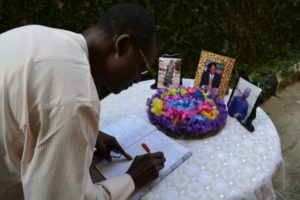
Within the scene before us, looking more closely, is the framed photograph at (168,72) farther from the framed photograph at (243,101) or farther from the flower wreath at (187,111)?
the framed photograph at (243,101)

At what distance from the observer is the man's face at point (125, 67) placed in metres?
1.18

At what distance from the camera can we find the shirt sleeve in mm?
906

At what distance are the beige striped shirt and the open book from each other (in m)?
0.40

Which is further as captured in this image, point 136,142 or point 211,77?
point 211,77

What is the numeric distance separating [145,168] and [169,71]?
851mm

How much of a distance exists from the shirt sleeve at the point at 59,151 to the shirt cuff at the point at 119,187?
0.24 metres

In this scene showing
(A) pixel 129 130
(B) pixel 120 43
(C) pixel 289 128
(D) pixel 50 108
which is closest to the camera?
(D) pixel 50 108

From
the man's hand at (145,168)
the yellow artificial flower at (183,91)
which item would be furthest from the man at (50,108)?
the yellow artificial flower at (183,91)

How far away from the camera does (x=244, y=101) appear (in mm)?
1746

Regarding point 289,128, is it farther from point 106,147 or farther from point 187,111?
point 106,147

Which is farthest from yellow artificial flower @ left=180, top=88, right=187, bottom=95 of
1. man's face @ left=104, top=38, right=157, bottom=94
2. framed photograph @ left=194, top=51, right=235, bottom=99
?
man's face @ left=104, top=38, right=157, bottom=94

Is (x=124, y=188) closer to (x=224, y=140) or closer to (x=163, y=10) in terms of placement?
(x=224, y=140)

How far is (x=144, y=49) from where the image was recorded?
3.92 ft

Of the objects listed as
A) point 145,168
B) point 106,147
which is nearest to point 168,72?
point 106,147
